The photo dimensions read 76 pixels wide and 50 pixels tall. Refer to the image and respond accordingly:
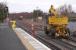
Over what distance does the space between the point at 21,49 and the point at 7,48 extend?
0.92 m

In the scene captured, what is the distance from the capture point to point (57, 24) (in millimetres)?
37344

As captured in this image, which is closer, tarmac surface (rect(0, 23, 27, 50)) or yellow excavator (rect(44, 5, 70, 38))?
tarmac surface (rect(0, 23, 27, 50))

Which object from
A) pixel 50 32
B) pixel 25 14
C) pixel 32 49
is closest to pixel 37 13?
pixel 25 14

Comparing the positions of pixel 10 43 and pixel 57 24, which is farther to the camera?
pixel 57 24

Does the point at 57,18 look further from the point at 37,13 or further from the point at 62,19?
the point at 37,13

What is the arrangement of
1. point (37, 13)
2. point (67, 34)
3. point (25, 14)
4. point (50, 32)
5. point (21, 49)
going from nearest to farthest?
point (21, 49)
point (67, 34)
point (50, 32)
point (37, 13)
point (25, 14)

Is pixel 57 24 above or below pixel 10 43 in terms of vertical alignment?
above

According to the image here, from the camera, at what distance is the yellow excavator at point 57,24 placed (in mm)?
36406

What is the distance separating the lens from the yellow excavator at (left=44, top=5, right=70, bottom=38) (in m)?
36.4

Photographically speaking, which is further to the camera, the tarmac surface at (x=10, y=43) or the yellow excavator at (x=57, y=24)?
the yellow excavator at (x=57, y=24)

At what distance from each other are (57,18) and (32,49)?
17845mm

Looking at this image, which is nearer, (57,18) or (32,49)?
(32,49)

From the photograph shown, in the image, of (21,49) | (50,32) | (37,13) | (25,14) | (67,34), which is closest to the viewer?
(21,49)

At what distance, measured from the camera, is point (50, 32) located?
3853 centimetres
